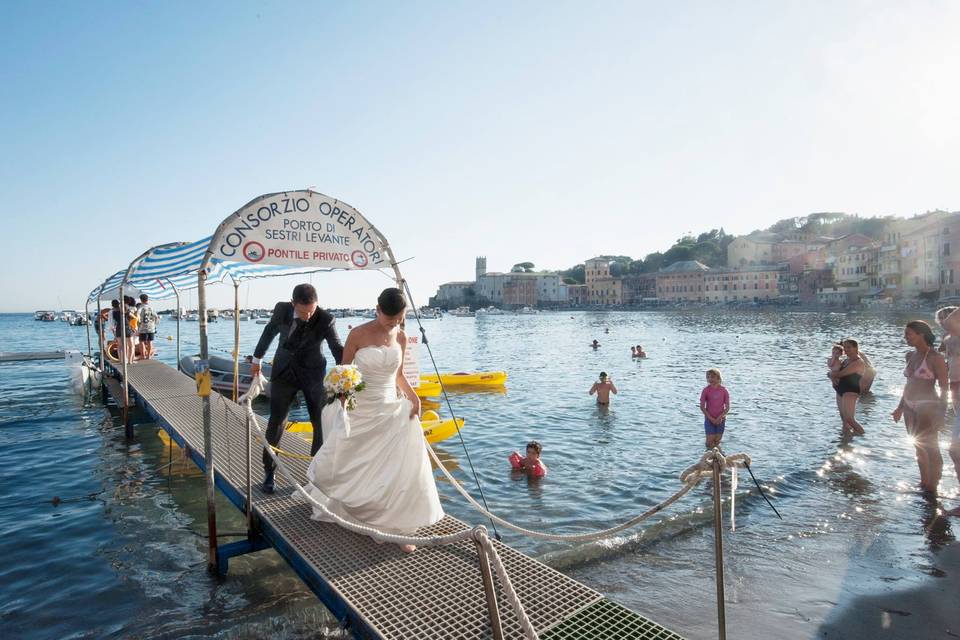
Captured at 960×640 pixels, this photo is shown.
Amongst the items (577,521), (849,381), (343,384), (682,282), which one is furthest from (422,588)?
(682,282)

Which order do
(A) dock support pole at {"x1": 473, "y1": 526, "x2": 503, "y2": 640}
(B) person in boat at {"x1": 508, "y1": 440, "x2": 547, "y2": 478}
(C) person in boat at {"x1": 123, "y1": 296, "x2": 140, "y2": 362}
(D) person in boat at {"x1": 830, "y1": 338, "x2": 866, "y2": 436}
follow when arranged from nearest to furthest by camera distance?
(A) dock support pole at {"x1": 473, "y1": 526, "x2": 503, "y2": 640}
(B) person in boat at {"x1": 508, "y1": 440, "x2": 547, "y2": 478}
(D) person in boat at {"x1": 830, "y1": 338, "x2": 866, "y2": 436}
(C) person in boat at {"x1": 123, "y1": 296, "x2": 140, "y2": 362}

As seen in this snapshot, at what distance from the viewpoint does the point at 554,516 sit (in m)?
8.79

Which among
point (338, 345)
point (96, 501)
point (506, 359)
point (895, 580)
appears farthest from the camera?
point (506, 359)

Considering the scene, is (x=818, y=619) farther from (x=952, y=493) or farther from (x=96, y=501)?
(x=96, y=501)

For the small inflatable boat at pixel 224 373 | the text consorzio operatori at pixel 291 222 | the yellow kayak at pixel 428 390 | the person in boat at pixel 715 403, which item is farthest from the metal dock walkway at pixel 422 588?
the small inflatable boat at pixel 224 373

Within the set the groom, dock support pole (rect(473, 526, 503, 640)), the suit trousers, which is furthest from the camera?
the suit trousers

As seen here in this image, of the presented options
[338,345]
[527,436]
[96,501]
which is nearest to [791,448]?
[527,436]

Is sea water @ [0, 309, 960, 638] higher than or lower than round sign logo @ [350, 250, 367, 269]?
lower

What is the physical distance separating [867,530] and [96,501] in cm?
1252

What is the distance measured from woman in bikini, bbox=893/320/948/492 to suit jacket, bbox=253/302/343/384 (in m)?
7.82

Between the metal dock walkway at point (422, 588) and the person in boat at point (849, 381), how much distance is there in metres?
11.0

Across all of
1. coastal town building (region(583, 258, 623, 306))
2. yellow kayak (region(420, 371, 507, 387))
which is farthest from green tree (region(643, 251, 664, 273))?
yellow kayak (region(420, 371, 507, 387))

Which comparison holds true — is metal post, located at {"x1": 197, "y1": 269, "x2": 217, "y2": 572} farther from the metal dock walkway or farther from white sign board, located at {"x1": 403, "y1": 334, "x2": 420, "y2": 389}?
white sign board, located at {"x1": 403, "y1": 334, "x2": 420, "y2": 389}

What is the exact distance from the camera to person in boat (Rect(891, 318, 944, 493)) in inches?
294
